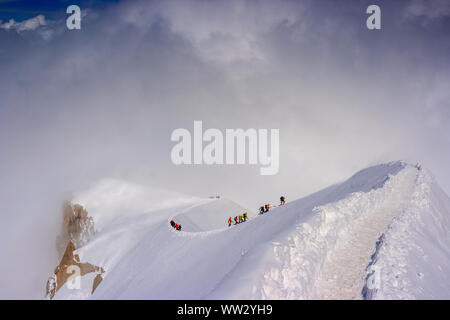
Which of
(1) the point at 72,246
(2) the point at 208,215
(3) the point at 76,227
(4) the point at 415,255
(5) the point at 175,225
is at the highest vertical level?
(4) the point at 415,255

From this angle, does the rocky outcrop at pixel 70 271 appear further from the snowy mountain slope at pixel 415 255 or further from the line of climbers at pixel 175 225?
the snowy mountain slope at pixel 415 255

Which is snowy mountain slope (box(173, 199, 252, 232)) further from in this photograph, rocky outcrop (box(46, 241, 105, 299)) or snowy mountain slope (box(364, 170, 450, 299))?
snowy mountain slope (box(364, 170, 450, 299))

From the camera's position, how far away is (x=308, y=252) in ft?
47.4

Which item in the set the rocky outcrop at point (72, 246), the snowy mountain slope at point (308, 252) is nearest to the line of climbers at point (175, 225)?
the snowy mountain slope at point (308, 252)

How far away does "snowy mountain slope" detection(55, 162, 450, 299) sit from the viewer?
12422 mm

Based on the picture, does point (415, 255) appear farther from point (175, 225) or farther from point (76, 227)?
point (76, 227)

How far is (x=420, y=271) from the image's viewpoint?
13969mm

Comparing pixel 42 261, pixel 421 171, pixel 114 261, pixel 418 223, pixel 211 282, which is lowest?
pixel 42 261

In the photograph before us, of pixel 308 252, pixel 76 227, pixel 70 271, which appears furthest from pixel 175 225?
pixel 76 227

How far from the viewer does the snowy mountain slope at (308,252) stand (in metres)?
12.4

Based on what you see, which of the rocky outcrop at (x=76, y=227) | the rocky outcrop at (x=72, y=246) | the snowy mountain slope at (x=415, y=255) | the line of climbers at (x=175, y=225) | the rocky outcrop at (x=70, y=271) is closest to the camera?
the snowy mountain slope at (x=415, y=255)
